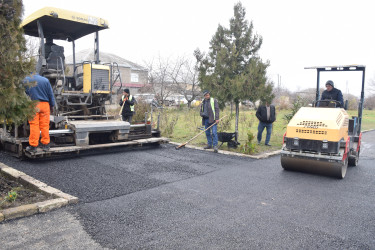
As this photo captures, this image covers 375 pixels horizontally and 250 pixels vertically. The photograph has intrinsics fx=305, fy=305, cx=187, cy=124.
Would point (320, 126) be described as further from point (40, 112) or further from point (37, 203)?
point (40, 112)

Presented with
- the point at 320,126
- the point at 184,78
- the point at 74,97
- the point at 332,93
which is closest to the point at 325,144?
the point at 320,126

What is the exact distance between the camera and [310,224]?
143 inches

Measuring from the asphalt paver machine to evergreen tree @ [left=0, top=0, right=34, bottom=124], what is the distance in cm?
230

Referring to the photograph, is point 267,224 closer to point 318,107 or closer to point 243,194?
point 243,194

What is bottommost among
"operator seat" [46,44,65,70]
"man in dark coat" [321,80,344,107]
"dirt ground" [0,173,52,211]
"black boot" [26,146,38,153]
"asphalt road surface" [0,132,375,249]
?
"asphalt road surface" [0,132,375,249]

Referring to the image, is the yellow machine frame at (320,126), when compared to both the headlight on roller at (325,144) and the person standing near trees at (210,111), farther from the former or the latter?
the person standing near trees at (210,111)

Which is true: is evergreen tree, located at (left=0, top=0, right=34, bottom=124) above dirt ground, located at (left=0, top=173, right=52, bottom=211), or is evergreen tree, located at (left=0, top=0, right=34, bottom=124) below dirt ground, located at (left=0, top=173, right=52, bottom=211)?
above

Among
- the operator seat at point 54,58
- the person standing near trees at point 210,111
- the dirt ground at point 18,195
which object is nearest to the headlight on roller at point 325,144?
the person standing near trees at point 210,111

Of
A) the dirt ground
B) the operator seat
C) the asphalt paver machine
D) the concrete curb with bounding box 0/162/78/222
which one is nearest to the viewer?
the concrete curb with bounding box 0/162/78/222

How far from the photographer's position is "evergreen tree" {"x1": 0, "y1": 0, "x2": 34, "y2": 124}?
3910mm

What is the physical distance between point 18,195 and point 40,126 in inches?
91.2

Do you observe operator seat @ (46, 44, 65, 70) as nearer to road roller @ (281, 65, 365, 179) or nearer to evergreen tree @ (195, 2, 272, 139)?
evergreen tree @ (195, 2, 272, 139)

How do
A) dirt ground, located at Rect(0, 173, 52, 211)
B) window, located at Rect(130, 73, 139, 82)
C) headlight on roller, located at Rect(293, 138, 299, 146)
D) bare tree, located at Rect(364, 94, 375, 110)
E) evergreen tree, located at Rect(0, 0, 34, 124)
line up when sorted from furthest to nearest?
bare tree, located at Rect(364, 94, 375, 110), window, located at Rect(130, 73, 139, 82), headlight on roller, located at Rect(293, 138, 299, 146), evergreen tree, located at Rect(0, 0, 34, 124), dirt ground, located at Rect(0, 173, 52, 211)

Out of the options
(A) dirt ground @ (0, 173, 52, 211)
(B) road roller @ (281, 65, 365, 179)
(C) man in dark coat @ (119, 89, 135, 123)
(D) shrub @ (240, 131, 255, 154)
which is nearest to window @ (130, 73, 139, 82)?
(C) man in dark coat @ (119, 89, 135, 123)
